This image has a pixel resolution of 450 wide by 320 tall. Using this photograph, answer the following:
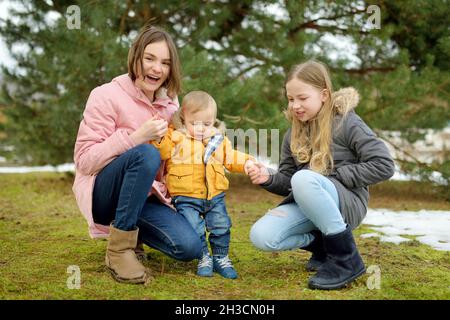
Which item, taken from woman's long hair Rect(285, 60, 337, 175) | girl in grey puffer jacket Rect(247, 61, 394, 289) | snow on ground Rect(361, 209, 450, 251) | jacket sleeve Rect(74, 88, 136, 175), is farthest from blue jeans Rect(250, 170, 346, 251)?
snow on ground Rect(361, 209, 450, 251)

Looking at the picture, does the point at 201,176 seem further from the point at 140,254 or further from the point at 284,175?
the point at 140,254

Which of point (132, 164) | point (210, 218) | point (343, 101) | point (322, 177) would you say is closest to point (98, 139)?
point (132, 164)

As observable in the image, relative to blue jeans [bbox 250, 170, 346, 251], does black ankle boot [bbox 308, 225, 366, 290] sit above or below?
below

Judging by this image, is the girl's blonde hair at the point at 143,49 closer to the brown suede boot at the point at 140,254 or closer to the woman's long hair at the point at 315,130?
the woman's long hair at the point at 315,130

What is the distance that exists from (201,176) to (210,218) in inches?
7.9

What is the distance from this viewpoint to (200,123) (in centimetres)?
251

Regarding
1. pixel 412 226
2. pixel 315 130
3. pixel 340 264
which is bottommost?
pixel 412 226

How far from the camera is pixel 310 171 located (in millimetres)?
2328

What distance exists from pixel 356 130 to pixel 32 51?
3973mm

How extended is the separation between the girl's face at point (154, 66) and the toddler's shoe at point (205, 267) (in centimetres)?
85

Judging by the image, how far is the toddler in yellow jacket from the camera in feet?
8.13

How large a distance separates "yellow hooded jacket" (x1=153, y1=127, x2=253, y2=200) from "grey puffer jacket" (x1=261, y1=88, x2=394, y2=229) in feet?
1.21

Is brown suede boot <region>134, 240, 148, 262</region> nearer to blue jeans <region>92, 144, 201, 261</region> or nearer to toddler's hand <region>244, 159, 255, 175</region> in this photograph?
blue jeans <region>92, 144, 201, 261</region>

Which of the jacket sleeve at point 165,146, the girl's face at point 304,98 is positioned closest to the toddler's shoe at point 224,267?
the jacket sleeve at point 165,146
